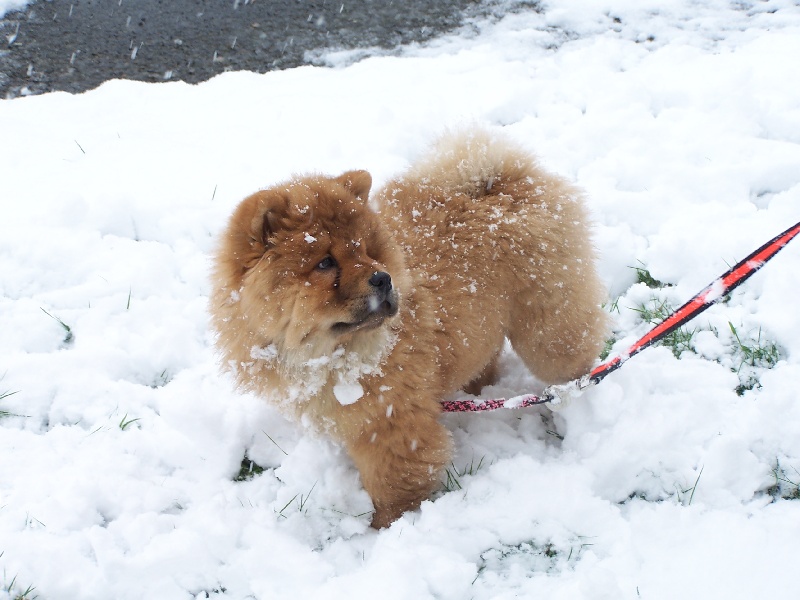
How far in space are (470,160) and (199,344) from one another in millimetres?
1705

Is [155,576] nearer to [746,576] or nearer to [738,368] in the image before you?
[746,576]

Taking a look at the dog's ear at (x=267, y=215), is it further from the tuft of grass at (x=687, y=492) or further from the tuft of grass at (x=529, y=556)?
the tuft of grass at (x=687, y=492)

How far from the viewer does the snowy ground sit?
2.31m

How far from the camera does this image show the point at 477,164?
2881 millimetres

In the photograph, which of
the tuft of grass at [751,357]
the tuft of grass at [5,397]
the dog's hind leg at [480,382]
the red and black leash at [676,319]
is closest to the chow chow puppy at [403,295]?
the red and black leash at [676,319]

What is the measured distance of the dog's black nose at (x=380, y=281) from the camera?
215 centimetres

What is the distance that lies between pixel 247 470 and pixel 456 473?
0.96 m

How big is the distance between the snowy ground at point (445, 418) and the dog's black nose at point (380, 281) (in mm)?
994

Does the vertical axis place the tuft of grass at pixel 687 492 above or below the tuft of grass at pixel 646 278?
below

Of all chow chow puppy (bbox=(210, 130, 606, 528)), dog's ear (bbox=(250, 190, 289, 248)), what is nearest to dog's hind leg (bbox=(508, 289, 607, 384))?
chow chow puppy (bbox=(210, 130, 606, 528))

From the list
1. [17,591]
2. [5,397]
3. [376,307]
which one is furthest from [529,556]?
[5,397]

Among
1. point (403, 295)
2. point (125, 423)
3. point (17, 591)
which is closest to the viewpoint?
point (17, 591)

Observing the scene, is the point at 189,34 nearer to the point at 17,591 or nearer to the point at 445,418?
the point at 445,418

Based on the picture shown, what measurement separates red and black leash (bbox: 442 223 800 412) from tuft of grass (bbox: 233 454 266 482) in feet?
2.94
